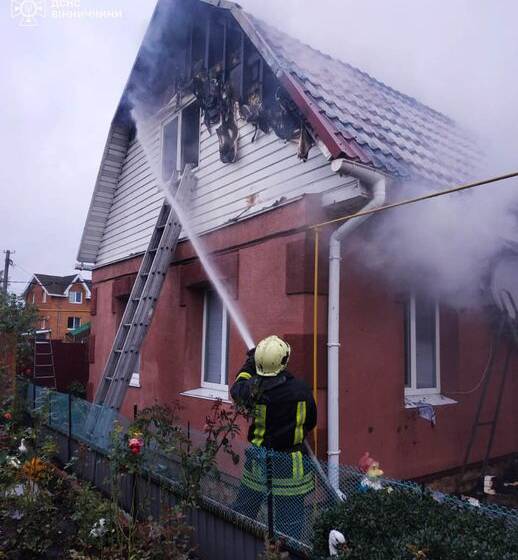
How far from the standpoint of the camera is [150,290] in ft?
20.8

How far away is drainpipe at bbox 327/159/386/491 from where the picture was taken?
415 centimetres

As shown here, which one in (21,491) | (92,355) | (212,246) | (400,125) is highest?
(400,125)

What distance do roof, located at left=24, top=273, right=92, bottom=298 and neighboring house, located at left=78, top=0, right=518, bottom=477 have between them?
40.7 metres

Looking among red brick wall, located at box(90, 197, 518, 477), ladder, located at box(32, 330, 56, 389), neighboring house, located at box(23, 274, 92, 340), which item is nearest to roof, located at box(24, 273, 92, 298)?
neighboring house, located at box(23, 274, 92, 340)

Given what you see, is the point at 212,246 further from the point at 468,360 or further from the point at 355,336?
the point at 468,360

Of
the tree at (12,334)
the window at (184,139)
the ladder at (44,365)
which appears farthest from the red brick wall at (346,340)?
the ladder at (44,365)

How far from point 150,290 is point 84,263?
3.61 m

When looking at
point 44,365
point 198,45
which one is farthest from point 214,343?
point 44,365

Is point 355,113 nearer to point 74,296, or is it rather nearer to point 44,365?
point 44,365

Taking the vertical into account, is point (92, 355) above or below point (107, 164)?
below

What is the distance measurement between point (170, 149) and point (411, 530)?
653cm

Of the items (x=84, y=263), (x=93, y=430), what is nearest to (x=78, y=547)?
(x=93, y=430)

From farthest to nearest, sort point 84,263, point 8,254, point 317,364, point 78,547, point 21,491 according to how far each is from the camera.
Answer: point 8,254 < point 84,263 < point 317,364 < point 21,491 < point 78,547

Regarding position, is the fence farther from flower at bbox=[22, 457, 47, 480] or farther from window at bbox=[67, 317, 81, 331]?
window at bbox=[67, 317, 81, 331]
